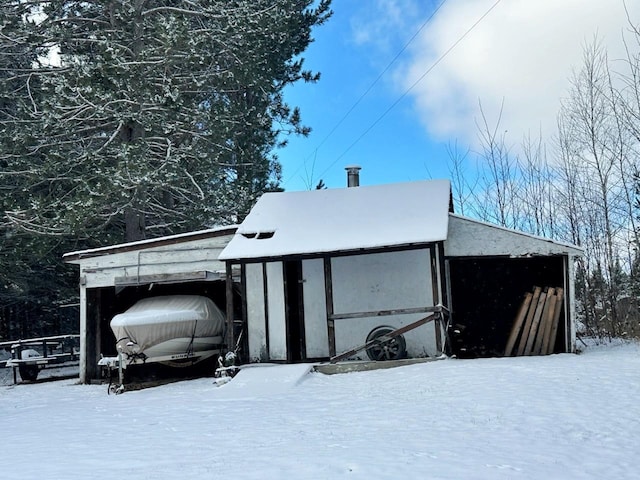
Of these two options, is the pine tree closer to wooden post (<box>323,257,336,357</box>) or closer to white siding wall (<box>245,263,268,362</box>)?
white siding wall (<box>245,263,268,362</box>)

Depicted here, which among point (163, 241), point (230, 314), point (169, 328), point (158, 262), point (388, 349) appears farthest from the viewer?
point (158, 262)

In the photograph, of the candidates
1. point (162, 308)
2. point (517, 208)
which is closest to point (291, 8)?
point (517, 208)

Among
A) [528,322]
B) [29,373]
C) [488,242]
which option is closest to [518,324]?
[528,322]

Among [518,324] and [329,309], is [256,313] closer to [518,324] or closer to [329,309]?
[329,309]

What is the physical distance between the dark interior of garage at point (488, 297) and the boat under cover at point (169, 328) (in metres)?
5.63

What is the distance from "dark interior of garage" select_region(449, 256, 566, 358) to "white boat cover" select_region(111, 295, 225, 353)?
5.62 meters

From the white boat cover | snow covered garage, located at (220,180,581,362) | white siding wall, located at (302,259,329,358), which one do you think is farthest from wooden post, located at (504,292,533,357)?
the white boat cover

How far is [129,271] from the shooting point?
15297 millimetres

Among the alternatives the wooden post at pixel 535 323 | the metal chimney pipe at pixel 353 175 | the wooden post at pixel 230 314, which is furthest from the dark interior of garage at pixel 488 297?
the wooden post at pixel 230 314

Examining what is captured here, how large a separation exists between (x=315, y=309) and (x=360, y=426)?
650 centimetres

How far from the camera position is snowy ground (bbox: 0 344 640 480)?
5.52 metres

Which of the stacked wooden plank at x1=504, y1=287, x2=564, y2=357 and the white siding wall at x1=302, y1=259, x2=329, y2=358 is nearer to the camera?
the stacked wooden plank at x1=504, y1=287, x2=564, y2=357

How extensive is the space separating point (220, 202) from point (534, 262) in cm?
912

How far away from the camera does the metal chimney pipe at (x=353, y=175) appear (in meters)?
17.0
